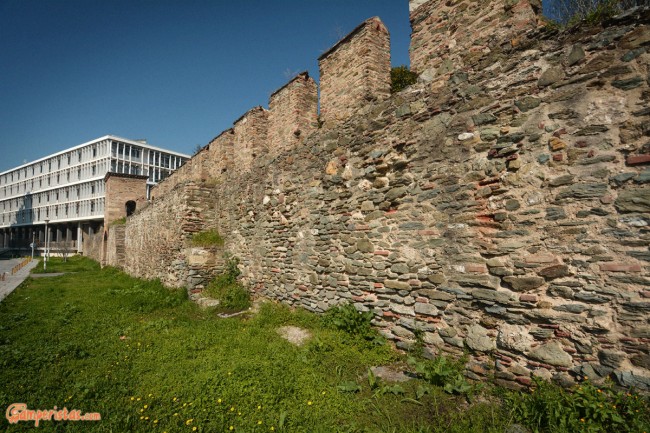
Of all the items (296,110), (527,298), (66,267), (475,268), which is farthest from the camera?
(66,267)

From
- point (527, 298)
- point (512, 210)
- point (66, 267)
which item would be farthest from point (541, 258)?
point (66, 267)

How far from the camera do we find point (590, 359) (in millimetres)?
2936

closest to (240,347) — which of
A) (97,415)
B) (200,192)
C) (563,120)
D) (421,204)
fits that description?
(97,415)

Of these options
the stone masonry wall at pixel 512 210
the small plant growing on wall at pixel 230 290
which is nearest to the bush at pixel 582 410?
the stone masonry wall at pixel 512 210

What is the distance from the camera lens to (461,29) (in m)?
4.27

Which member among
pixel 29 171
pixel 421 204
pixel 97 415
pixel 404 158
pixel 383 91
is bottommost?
pixel 97 415

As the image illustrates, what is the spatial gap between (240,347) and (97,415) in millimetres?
2008

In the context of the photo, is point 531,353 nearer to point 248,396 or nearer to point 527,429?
point 527,429

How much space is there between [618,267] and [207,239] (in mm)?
8982

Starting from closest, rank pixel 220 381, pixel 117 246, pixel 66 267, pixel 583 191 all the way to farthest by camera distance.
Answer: pixel 583 191 < pixel 220 381 < pixel 117 246 < pixel 66 267

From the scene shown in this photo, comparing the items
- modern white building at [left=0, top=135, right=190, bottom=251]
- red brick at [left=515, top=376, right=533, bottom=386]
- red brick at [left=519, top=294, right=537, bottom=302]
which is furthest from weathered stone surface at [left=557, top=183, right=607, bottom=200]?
modern white building at [left=0, top=135, right=190, bottom=251]

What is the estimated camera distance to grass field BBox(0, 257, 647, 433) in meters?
3.16

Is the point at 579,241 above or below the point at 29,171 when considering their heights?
below

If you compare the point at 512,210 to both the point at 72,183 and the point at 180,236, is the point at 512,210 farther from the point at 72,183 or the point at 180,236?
the point at 72,183
